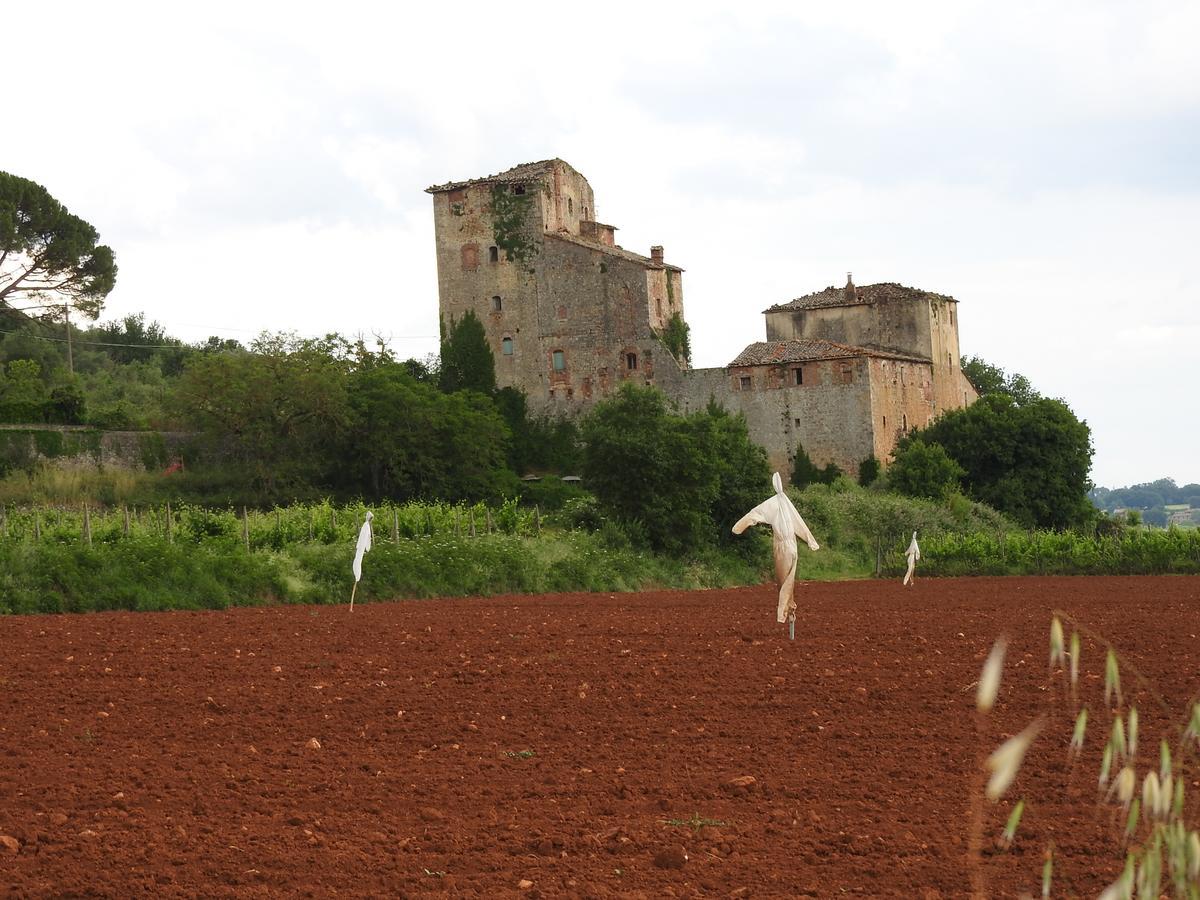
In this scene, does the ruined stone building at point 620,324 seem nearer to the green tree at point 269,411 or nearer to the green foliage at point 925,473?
the green foliage at point 925,473

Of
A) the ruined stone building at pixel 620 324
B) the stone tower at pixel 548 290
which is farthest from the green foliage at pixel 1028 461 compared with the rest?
the stone tower at pixel 548 290

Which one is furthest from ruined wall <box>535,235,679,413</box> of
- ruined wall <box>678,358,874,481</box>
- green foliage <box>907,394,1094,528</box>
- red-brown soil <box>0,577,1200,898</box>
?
red-brown soil <box>0,577,1200,898</box>

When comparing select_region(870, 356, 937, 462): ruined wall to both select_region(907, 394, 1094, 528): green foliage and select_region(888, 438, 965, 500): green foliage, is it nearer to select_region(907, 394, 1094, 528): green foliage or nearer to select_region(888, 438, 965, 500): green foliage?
select_region(907, 394, 1094, 528): green foliage

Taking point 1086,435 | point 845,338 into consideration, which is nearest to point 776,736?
point 1086,435

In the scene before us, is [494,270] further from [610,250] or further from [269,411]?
[269,411]

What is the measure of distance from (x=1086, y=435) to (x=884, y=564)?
60.1ft

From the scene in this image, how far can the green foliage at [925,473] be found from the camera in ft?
204

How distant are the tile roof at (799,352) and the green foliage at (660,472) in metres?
18.5

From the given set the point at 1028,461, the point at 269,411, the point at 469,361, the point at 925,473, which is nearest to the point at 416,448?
the point at 269,411

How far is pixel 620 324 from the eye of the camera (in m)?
71.6

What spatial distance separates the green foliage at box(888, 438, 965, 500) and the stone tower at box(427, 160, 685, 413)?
1229 centimetres

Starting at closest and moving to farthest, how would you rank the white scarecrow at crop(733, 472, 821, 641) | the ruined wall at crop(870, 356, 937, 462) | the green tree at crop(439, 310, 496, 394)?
the white scarecrow at crop(733, 472, 821, 641) < the ruined wall at crop(870, 356, 937, 462) < the green tree at crop(439, 310, 496, 394)

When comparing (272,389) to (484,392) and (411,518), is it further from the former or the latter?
(411,518)

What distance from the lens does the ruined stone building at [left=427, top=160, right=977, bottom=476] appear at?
68688mm
